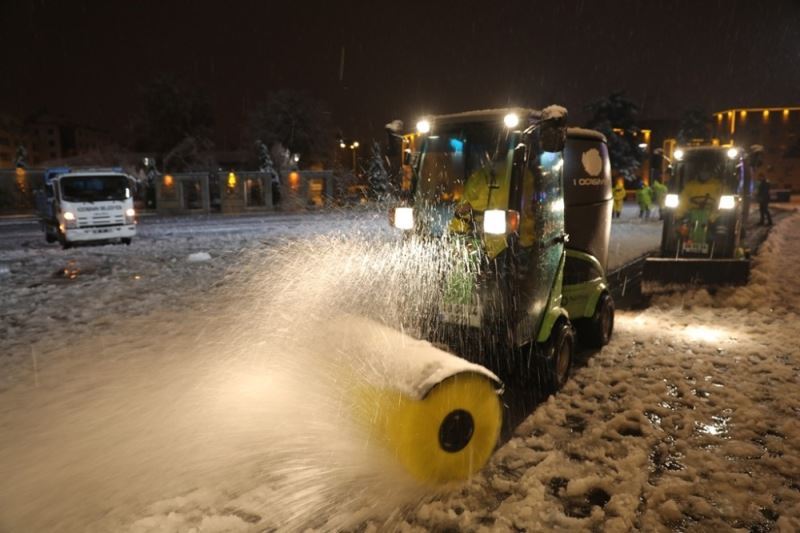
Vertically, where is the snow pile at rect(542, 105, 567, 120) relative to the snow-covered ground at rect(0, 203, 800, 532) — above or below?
above

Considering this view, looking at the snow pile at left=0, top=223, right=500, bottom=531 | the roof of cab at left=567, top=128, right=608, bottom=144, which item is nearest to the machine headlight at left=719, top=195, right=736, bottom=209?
the roof of cab at left=567, top=128, right=608, bottom=144

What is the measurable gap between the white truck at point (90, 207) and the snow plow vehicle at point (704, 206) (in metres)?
15.7

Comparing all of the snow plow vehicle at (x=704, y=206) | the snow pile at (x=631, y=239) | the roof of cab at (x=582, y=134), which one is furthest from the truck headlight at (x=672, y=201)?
the roof of cab at (x=582, y=134)

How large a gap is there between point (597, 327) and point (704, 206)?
256 inches

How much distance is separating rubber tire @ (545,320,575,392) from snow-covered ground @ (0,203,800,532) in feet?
0.57

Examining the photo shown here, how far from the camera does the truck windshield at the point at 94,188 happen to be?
1683 centimetres

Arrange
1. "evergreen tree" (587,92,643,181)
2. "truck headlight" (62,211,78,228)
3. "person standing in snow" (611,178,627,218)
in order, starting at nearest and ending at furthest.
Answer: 1. "truck headlight" (62,211,78,228)
2. "person standing in snow" (611,178,627,218)
3. "evergreen tree" (587,92,643,181)

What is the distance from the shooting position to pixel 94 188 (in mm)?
17266

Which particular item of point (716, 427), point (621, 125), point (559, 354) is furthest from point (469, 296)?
point (621, 125)

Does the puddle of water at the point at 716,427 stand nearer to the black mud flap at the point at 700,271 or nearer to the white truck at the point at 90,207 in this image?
the black mud flap at the point at 700,271

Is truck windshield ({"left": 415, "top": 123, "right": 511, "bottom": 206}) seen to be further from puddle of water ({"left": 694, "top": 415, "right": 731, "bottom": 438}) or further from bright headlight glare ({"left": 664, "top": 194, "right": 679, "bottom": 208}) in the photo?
bright headlight glare ({"left": 664, "top": 194, "right": 679, "bottom": 208})

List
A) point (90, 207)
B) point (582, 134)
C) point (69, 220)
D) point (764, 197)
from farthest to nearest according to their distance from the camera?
point (764, 197) → point (90, 207) → point (69, 220) → point (582, 134)

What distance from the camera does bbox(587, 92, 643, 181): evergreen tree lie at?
51.0m

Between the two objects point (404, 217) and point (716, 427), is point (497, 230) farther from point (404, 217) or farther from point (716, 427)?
point (716, 427)
